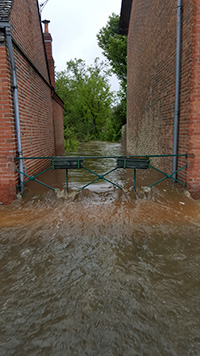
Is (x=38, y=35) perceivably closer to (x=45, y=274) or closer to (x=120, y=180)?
(x=120, y=180)

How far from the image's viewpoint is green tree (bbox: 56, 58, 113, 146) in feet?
138

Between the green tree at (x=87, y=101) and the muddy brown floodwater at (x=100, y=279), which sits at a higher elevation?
the green tree at (x=87, y=101)

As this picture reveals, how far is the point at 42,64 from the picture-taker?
1008 centimetres

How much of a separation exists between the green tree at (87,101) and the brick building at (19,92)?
107 feet

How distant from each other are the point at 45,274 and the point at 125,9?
1701 centimetres

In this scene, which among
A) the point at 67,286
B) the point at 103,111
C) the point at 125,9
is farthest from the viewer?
the point at 103,111

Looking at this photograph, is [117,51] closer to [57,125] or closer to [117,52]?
[117,52]

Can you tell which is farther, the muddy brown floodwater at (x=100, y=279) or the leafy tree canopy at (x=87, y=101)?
the leafy tree canopy at (x=87, y=101)

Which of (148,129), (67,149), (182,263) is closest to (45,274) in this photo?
(182,263)

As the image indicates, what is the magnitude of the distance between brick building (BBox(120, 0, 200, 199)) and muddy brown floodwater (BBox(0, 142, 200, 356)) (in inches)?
64.7

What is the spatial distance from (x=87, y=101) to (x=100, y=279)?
137 ft

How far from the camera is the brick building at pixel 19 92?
537 cm

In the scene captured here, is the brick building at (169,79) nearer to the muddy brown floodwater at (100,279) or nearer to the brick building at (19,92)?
the muddy brown floodwater at (100,279)

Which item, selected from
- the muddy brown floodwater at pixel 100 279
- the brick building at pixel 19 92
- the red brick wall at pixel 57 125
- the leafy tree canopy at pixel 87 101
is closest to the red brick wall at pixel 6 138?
the brick building at pixel 19 92
